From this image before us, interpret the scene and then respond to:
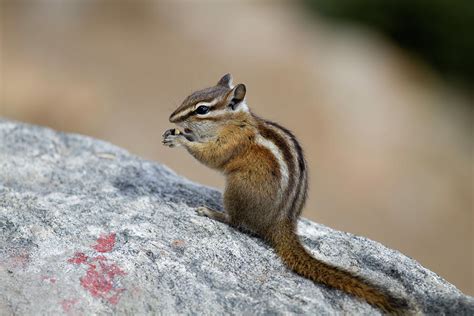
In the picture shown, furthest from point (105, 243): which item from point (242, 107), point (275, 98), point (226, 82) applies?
point (275, 98)

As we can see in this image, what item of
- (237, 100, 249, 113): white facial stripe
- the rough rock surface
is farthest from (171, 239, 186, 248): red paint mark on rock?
(237, 100, 249, 113): white facial stripe

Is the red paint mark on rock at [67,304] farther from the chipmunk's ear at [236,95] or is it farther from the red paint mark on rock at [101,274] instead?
the chipmunk's ear at [236,95]

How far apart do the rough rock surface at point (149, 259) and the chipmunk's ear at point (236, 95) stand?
0.77 m

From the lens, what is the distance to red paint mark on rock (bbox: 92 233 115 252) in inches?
175

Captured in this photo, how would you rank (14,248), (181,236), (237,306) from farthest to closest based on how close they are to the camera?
1. (181,236)
2. (14,248)
3. (237,306)

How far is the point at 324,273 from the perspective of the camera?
440 cm

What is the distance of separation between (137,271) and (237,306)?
63cm

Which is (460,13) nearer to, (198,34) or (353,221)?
(198,34)

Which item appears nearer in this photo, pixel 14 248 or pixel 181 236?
pixel 14 248

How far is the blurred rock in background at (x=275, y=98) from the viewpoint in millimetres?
15438

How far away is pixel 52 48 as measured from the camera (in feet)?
58.6

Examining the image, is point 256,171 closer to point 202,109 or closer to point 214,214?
point 214,214

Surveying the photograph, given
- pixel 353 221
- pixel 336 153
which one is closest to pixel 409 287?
pixel 353 221

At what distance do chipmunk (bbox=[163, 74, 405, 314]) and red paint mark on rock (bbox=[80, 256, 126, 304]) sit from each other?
3.47 ft
